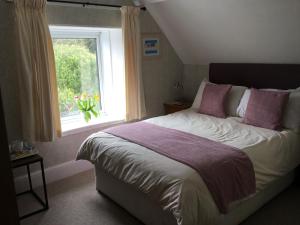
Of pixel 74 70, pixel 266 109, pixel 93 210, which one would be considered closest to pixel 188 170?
pixel 93 210

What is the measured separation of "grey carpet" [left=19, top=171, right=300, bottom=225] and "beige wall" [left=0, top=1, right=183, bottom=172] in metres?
0.47

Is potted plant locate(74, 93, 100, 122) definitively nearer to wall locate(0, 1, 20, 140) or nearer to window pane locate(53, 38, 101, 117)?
window pane locate(53, 38, 101, 117)

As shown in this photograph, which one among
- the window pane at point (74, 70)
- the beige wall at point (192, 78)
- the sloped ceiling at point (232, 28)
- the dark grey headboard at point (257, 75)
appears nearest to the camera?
the sloped ceiling at point (232, 28)

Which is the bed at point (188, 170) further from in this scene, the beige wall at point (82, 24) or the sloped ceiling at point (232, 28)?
the beige wall at point (82, 24)

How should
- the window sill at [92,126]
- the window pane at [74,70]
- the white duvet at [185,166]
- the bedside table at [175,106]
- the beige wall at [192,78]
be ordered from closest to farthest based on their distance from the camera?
the white duvet at [185,166]
the window sill at [92,126]
the window pane at [74,70]
the bedside table at [175,106]
the beige wall at [192,78]

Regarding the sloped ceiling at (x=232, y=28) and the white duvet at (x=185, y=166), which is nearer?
the white duvet at (x=185, y=166)

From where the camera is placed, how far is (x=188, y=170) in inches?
71.1

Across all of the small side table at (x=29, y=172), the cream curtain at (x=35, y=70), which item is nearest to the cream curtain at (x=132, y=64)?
the cream curtain at (x=35, y=70)

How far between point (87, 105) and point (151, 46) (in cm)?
121

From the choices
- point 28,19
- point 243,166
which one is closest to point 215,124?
point 243,166

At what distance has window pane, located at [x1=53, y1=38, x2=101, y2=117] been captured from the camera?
328cm

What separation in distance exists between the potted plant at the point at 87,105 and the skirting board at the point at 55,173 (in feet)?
1.94

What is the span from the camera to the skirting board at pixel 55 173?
9.20ft

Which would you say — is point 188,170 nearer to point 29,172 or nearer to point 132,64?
point 29,172
